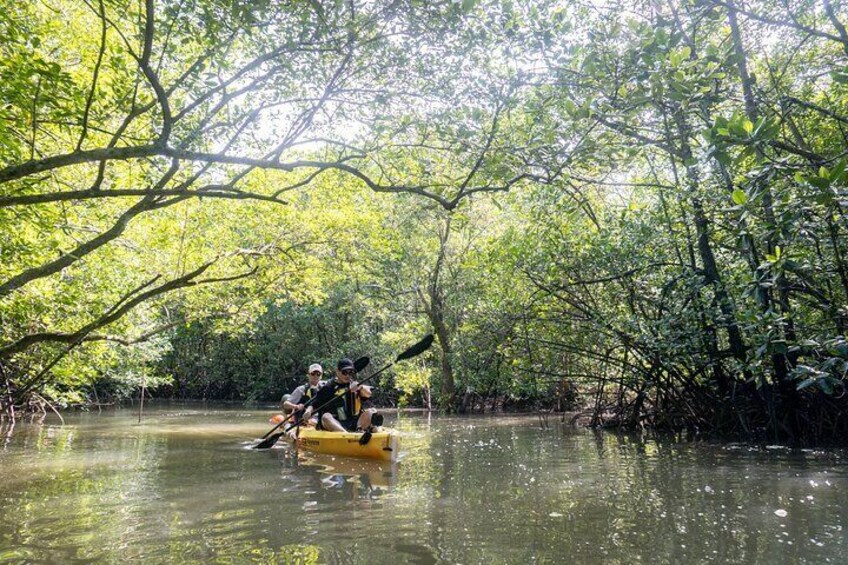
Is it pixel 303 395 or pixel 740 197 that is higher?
pixel 740 197

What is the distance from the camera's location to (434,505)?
5195 millimetres

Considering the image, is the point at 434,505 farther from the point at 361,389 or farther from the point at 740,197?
the point at 361,389

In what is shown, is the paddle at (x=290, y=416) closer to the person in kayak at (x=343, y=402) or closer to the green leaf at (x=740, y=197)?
the person in kayak at (x=343, y=402)

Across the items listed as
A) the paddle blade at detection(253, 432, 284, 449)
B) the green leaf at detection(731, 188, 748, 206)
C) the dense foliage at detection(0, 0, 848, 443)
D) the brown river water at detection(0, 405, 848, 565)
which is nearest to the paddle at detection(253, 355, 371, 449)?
the paddle blade at detection(253, 432, 284, 449)

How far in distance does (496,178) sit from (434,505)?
112 inches

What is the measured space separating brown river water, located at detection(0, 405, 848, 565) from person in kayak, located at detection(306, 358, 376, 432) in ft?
2.02

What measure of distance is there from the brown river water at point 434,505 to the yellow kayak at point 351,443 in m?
0.18

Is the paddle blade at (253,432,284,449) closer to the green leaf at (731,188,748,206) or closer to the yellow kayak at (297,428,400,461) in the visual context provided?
the yellow kayak at (297,428,400,461)

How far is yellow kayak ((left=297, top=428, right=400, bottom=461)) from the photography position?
765 centimetres

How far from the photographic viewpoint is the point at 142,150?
4.79m

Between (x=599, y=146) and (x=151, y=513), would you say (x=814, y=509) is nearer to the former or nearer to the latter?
(x=599, y=146)

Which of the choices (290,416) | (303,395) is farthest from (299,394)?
(290,416)

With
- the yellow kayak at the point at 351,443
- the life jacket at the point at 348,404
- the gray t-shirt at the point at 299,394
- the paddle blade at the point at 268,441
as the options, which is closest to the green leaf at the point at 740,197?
the yellow kayak at the point at 351,443

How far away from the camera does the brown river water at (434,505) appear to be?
12.6ft
